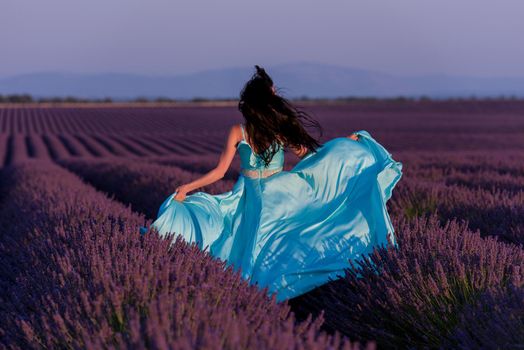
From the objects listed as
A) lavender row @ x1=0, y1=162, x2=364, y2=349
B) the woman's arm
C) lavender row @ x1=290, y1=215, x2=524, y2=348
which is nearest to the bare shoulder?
the woman's arm

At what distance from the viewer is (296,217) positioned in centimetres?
423

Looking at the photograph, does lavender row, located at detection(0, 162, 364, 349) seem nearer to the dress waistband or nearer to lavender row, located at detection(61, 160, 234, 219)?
the dress waistband

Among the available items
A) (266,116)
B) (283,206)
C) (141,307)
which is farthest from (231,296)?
(266,116)

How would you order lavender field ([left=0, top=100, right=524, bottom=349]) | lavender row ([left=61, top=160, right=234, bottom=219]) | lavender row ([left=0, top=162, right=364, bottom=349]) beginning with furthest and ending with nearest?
lavender row ([left=61, top=160, right=234, bottom=219]) < lavender field ([left=0, top=100, right=524, bottom=349]) < lavender row ([left=0, top=162, right=364, bottom=349])

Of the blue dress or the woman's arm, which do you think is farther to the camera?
the woman's arm

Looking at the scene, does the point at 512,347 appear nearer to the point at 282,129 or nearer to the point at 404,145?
the point at 282,129

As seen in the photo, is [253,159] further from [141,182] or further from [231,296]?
[141,182]

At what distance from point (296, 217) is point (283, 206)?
4.6 inches

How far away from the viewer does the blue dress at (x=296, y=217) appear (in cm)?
397

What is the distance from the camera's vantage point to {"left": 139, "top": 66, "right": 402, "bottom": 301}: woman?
3.99m

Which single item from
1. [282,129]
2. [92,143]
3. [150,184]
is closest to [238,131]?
[282,129]

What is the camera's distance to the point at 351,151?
446 centimetres

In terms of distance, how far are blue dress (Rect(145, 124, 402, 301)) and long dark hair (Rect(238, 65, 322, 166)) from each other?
0.34 ft

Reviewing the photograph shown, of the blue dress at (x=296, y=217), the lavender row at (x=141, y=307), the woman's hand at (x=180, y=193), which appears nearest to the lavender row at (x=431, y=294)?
the lavender row at (x=141, y=307)
